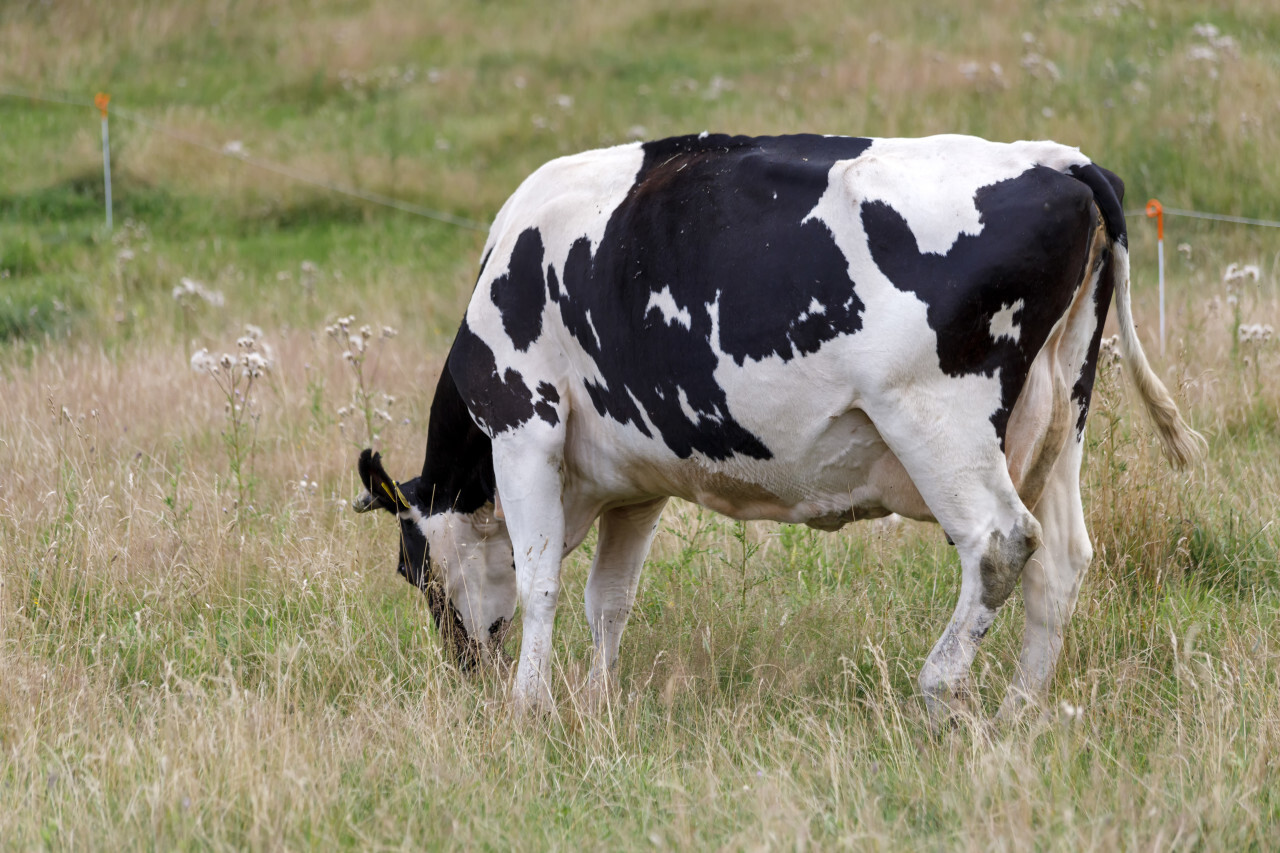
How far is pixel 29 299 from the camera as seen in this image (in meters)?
9.95

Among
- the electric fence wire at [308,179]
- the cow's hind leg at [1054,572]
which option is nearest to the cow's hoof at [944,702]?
the cow's hind leg at [1054,572]

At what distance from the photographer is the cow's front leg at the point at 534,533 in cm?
408

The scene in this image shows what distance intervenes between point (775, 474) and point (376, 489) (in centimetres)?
155

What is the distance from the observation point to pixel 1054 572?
154 inches

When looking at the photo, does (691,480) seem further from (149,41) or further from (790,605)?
(149,41)

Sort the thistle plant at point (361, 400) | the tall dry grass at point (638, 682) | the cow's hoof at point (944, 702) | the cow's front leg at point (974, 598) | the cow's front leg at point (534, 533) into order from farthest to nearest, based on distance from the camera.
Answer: the thistle plant at point (361, 400) → the cow's front leg at point (534, 533) → the cow's hoof at point (944, 702) → the cow's front leg at point (974, 598) → the tall dry grass at point (638, 682)

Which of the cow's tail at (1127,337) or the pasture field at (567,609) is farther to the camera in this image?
the cow's tail at (1127,337)

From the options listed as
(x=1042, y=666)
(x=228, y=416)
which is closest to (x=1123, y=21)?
(x=228, y=416)

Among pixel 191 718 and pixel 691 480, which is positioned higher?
pixel 691 480

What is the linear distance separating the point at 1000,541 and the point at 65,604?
10.6ft

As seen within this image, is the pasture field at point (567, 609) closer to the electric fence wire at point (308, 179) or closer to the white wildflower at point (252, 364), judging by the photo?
the electric fence wire at point (308, 179)

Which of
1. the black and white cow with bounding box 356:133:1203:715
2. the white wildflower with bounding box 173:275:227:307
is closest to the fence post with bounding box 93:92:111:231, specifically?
the white wildflower with bounding box 173:275:227:307

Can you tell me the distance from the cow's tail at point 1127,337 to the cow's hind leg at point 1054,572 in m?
0.26

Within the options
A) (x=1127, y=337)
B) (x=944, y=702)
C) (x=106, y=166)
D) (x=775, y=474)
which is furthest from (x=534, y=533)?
(x=106, y=166)
